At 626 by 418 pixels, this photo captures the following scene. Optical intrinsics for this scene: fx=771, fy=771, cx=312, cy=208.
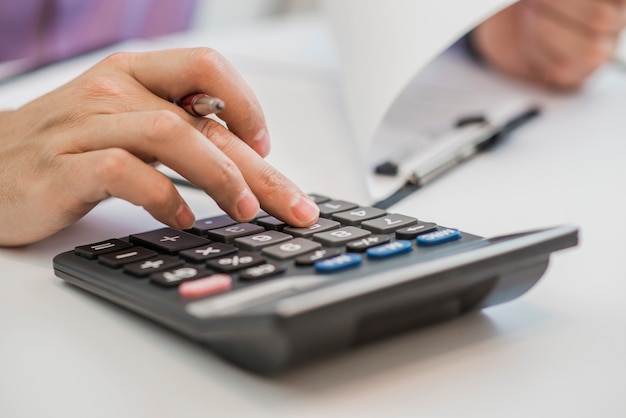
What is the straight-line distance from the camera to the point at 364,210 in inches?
17.9

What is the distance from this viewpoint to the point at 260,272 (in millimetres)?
358

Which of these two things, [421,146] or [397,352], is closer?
[397,352]

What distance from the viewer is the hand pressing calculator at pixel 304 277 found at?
31cm

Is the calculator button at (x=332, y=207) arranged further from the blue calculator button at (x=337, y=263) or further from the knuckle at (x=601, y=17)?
the knuckle at (x=601, y=17)

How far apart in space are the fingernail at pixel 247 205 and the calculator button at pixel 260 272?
83 millimetres

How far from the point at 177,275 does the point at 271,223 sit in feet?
0.30

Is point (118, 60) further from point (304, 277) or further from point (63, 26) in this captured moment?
point (63, 26)

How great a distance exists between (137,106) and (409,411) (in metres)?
0.28

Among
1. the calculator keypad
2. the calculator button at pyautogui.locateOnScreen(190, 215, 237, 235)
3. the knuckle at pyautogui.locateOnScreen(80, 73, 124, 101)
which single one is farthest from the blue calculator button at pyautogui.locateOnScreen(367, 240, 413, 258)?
the knuckle at pyautogui.locateOnScreen(80, 73, 124, 101)

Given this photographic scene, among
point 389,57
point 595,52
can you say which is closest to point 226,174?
point 389,57

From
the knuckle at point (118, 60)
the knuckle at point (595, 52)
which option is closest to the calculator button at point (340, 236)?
the knuckle at point (118, 60)

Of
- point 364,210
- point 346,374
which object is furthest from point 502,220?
point 346,374

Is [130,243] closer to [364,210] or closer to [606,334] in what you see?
[364,210]

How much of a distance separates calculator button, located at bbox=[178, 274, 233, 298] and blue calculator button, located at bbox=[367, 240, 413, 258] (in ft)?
0.23
